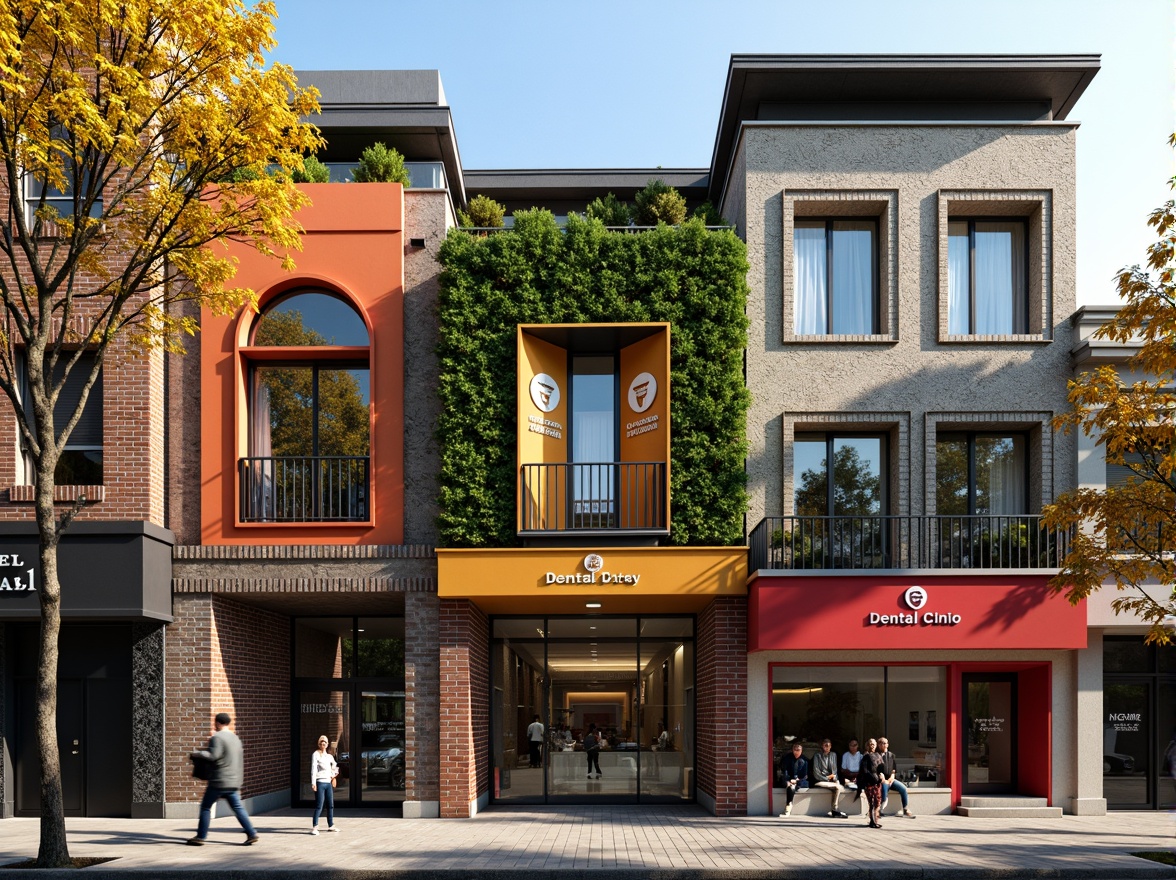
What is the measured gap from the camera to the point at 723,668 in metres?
16.0

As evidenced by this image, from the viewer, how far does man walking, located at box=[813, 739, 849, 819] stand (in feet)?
52.2

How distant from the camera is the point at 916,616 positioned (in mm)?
15273

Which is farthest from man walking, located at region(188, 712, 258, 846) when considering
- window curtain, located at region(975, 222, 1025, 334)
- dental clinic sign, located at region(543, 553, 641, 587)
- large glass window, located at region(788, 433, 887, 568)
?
window curtain, located at region(975, 222, 1025, 334)

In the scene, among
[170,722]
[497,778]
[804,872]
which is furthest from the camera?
[497,778]

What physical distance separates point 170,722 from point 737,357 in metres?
10.7

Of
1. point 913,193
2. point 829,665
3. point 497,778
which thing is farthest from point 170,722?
point 913,193

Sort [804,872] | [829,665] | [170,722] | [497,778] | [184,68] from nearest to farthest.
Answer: [804,872] < [184,68] < [170,722] < [829,665] < [497,778]

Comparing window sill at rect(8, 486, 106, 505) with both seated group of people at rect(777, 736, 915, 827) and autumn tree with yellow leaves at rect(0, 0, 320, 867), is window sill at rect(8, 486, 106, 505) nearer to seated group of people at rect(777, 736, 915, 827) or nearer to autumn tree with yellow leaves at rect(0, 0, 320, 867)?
autumn tree with yellow leaves at rect(0, 0, 320, 867)

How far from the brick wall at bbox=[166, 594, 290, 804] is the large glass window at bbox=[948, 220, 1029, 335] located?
519 inches

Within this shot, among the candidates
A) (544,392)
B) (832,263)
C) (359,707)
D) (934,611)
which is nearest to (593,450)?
(544,392)

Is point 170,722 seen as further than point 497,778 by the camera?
No

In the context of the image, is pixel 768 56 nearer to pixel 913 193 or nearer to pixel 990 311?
pixel 913 193

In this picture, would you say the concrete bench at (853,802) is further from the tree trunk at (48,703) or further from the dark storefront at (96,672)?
the tree trunk at (48,703)

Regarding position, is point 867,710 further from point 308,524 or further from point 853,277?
point 308,524
